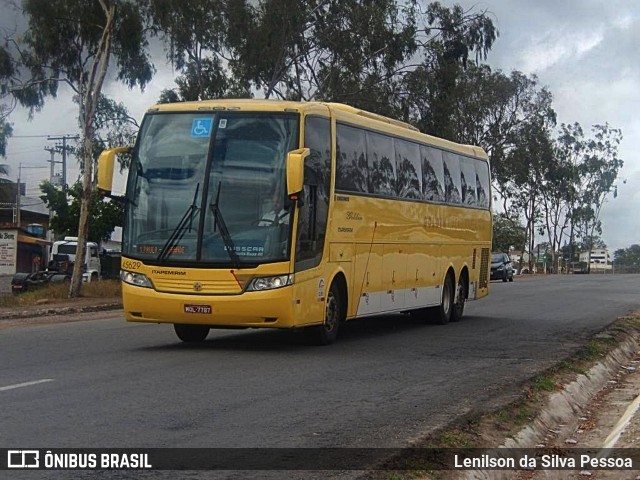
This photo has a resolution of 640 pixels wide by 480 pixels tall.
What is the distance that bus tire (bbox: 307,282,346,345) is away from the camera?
51.2ft

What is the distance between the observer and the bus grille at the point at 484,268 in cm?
2442

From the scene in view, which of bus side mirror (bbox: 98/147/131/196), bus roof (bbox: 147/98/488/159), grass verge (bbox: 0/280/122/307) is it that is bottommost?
grass verge (bbox: 0/280/122/307)

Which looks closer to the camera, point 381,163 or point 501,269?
point 381,163

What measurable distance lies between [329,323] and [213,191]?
9.60ft

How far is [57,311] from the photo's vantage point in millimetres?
25891

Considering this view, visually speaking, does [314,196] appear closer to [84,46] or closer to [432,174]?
[432,174]

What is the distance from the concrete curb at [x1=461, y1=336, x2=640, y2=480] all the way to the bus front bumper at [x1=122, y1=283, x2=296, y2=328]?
12.8 ft

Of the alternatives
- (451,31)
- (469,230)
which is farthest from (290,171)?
(451,31)

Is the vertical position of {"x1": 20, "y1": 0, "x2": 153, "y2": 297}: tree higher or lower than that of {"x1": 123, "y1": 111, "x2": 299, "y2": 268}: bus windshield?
higher

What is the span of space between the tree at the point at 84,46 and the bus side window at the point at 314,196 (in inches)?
720

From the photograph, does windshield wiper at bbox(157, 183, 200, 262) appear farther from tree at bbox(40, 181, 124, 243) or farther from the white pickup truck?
tree at bbox(40, 181, 124, 243)

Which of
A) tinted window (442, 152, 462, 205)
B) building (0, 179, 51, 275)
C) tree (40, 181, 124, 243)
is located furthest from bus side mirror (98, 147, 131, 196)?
building (0, 179, 51, 275)

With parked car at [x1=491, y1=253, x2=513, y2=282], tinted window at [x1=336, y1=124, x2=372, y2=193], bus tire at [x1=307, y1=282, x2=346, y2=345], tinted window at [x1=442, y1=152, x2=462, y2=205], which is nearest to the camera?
bus tire at [x1=307, y1=282, x2=346, y2=345]

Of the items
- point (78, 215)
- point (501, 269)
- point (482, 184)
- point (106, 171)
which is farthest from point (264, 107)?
point (501, 269)
